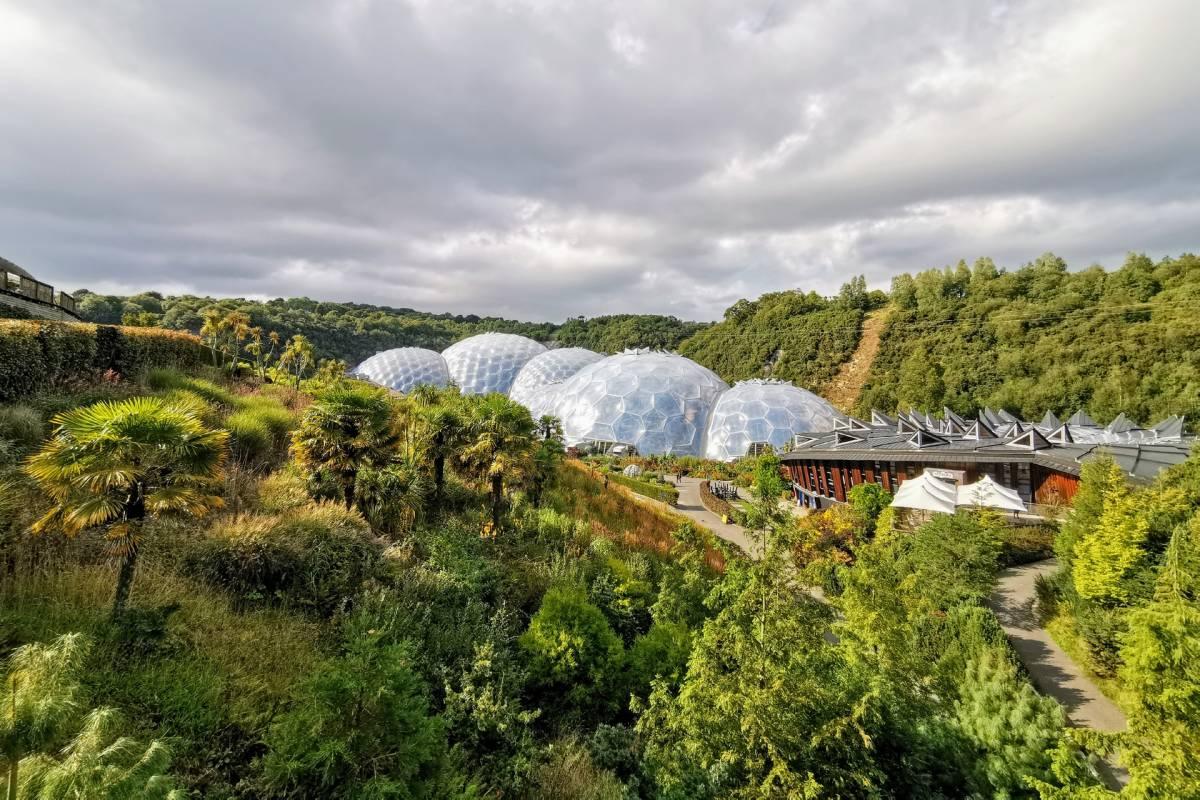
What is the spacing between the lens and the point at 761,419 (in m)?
43.1

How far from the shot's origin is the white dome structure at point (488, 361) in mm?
61375

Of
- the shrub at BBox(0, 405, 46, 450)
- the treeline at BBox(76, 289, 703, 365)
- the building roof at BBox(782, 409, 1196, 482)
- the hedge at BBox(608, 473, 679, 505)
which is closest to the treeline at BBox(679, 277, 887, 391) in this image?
the treeline at BBox(76, 289, 703, 365)

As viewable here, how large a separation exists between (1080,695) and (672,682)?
27.2ft

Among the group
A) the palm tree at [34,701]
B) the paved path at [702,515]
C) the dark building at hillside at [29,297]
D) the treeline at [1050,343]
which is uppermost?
the treeline at [1050,343]

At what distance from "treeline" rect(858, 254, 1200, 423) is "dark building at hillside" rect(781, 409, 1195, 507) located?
17360 millimetres

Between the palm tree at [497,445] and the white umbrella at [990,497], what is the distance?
15.3 metres

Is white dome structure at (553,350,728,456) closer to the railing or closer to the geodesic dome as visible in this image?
the geodesic dome

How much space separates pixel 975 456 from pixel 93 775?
98.4 ft

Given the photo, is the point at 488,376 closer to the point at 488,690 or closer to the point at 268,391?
the point at 268,391

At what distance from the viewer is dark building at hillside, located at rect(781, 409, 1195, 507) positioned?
849 inches

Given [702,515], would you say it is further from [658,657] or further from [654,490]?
[658,657]

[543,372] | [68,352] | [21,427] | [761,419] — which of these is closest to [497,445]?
[21,427]

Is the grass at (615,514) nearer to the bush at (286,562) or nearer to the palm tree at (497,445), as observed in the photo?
the palm tree at (497,445)

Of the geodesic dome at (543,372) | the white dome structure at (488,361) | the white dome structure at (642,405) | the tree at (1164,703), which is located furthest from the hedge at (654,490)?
the white dome structure at (488,361)
